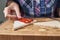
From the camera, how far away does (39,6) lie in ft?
2.53

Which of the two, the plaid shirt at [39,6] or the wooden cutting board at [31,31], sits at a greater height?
the plaid shirt at [39,6]

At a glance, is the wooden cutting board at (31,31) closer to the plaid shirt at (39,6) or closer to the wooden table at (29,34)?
the wooden table at (29,34)

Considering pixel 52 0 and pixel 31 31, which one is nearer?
pixel 31 31

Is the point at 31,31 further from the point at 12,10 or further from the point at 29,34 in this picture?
the point at 12,10

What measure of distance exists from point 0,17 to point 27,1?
33 cm

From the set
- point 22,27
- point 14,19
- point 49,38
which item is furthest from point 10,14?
point 49,38

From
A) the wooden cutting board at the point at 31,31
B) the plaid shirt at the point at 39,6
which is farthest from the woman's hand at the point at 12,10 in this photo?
the wooden cutting board at the point at 31,31

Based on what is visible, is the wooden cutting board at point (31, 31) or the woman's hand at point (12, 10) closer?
the wooden cutting board at point (31, 31)

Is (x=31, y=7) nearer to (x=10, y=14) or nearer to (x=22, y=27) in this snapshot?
(x=10, y=14)

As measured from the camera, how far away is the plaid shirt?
0.77 m

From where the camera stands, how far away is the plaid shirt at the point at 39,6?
0.77 m

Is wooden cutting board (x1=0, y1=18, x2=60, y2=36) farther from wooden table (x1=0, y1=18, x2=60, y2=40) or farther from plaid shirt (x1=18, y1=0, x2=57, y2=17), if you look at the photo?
plaid shirt (x1=18, y1=0, x2=57, y2=17)

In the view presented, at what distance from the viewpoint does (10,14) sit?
0.71 meters

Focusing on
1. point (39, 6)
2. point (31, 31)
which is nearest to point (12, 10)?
point (39, 6)
